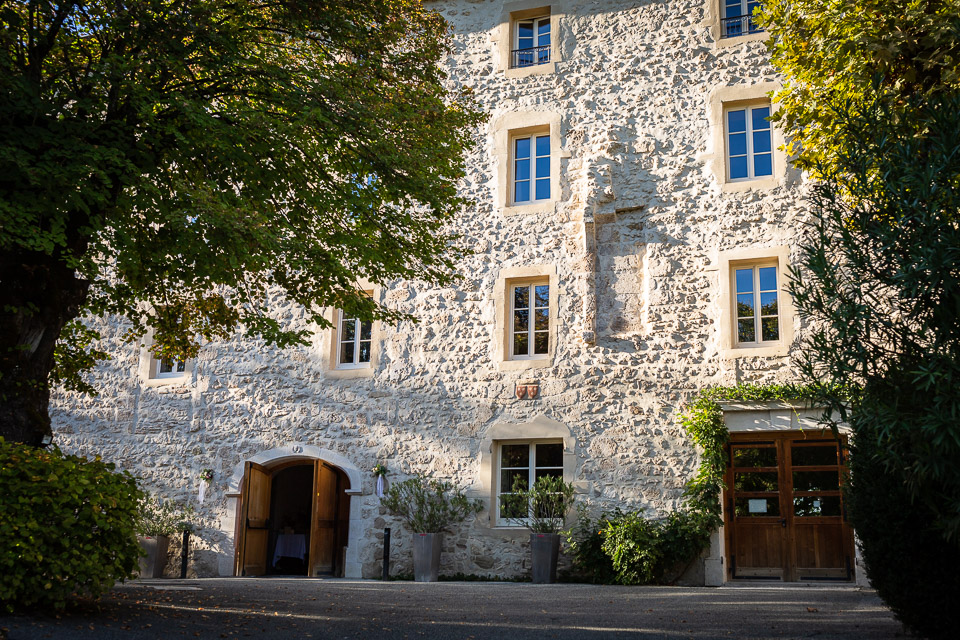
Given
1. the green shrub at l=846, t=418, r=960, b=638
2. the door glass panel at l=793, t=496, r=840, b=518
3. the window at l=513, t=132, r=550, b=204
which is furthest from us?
the window at l=513, t=132, r=550, b=204

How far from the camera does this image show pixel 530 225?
12805 mm

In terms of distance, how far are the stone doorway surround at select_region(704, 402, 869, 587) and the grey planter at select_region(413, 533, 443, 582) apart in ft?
11.5

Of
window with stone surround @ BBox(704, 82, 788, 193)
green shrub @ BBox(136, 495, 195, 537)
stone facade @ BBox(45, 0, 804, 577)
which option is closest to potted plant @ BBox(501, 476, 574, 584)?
stone facade @ BBox(45, 0, 804, 577)

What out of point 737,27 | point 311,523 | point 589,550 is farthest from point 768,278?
point 311,523

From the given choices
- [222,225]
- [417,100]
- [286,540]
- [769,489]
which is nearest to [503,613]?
[222,225]

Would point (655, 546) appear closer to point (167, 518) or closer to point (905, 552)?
point (905, 552)

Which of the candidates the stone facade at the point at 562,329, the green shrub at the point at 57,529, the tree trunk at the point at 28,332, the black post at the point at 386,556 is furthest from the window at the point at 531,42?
the green shrub at the point at 57,529

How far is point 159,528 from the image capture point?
1348 cm

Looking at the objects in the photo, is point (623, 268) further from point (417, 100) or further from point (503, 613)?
point (503, 613)

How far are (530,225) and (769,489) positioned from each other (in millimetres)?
4845

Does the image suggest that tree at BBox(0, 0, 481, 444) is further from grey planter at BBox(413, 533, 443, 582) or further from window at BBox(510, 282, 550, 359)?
grey planter at BBox(413, 533, 443, 582)

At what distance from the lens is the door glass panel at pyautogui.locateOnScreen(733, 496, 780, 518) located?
11250 millimetres

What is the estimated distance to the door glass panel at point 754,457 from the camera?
37.3ft

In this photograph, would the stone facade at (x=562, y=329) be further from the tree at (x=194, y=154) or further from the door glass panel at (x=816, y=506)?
the tree at (x=194, y=154)
